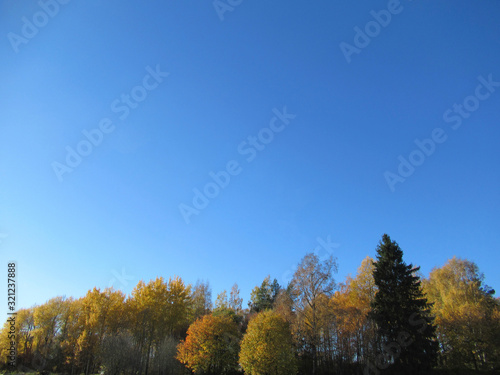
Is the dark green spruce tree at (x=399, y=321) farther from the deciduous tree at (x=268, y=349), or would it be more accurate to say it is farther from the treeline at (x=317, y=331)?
the deciduous tree at (x=268, y=349)

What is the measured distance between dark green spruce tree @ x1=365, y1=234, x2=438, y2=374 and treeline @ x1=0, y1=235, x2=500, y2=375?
0.32 ft

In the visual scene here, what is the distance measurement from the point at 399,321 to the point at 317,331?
10.9 metres

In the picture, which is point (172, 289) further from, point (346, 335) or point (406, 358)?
point (406, 358)

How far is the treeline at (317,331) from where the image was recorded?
30719 millimetres

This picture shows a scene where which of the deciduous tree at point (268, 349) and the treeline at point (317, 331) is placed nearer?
the treeline at point (317, 331)

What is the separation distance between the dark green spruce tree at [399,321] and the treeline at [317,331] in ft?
0.32

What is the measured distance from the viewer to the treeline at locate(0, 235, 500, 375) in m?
30.7

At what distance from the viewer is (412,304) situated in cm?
3027

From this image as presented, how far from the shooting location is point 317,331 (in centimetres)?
3678

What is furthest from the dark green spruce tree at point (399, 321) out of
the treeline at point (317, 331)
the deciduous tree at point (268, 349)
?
the deciduous tree at point (268, 349)

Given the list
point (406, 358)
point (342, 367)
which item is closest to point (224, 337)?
point (342, 367)

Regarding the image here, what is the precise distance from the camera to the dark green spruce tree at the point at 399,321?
28.4 metres

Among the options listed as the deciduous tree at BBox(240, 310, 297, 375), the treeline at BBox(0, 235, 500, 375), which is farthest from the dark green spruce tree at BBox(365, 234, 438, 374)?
the deciduous tree at BBox(240, 310, 297, 375)

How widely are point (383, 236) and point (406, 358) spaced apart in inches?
499
